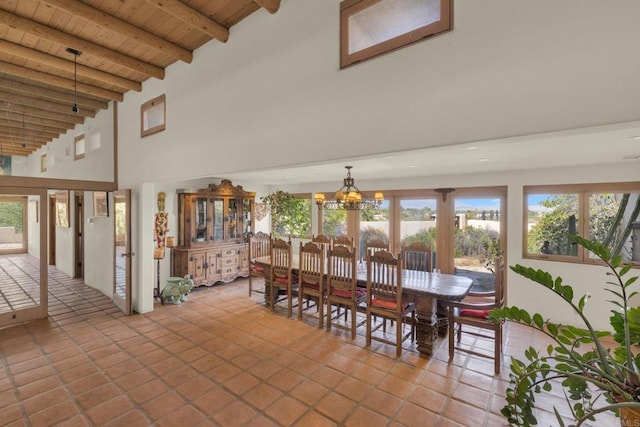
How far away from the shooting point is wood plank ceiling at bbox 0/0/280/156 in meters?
2.70

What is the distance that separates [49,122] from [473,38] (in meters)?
7.41

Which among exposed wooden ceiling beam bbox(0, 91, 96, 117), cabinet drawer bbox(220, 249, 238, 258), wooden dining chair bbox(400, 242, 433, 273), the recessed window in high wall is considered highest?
exposed wooden ceiling beam bbox(0, 91, 96, 117)

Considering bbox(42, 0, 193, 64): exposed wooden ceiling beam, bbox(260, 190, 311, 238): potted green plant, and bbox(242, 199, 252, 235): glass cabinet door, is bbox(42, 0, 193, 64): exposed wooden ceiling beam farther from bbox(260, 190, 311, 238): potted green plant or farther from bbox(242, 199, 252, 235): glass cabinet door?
bbox(260, 190, 311, 238): potted green plant

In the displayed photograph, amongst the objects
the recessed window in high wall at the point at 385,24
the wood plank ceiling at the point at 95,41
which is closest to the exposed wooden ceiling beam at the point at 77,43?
the wood plank ceiling at the point at 95,41

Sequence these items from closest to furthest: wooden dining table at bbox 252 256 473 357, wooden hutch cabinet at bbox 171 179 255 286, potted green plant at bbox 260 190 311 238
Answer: wooden dining table at bbox 252 256 473 357
wooden hutch cabinet at bbox 171 179 255 286
potted green plant at bbox 260 190 311 238

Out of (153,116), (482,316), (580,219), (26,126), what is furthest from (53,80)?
(580,219)

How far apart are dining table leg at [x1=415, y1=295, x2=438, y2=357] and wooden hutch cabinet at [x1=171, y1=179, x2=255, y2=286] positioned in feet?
13.4

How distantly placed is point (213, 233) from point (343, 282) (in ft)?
10.9

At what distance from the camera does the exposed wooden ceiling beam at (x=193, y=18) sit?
8.36 ft

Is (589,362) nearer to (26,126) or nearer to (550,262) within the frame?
(550,262)

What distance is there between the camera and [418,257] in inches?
166

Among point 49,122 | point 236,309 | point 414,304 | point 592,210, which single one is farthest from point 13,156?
point 592,210

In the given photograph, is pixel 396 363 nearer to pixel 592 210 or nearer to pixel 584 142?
pixel 584 142

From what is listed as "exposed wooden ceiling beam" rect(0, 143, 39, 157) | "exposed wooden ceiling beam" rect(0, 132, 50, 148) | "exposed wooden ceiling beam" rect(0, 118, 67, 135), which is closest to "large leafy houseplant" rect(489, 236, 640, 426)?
"exposed wooden ceiling beam" rect(0, 118, 67, 135)
